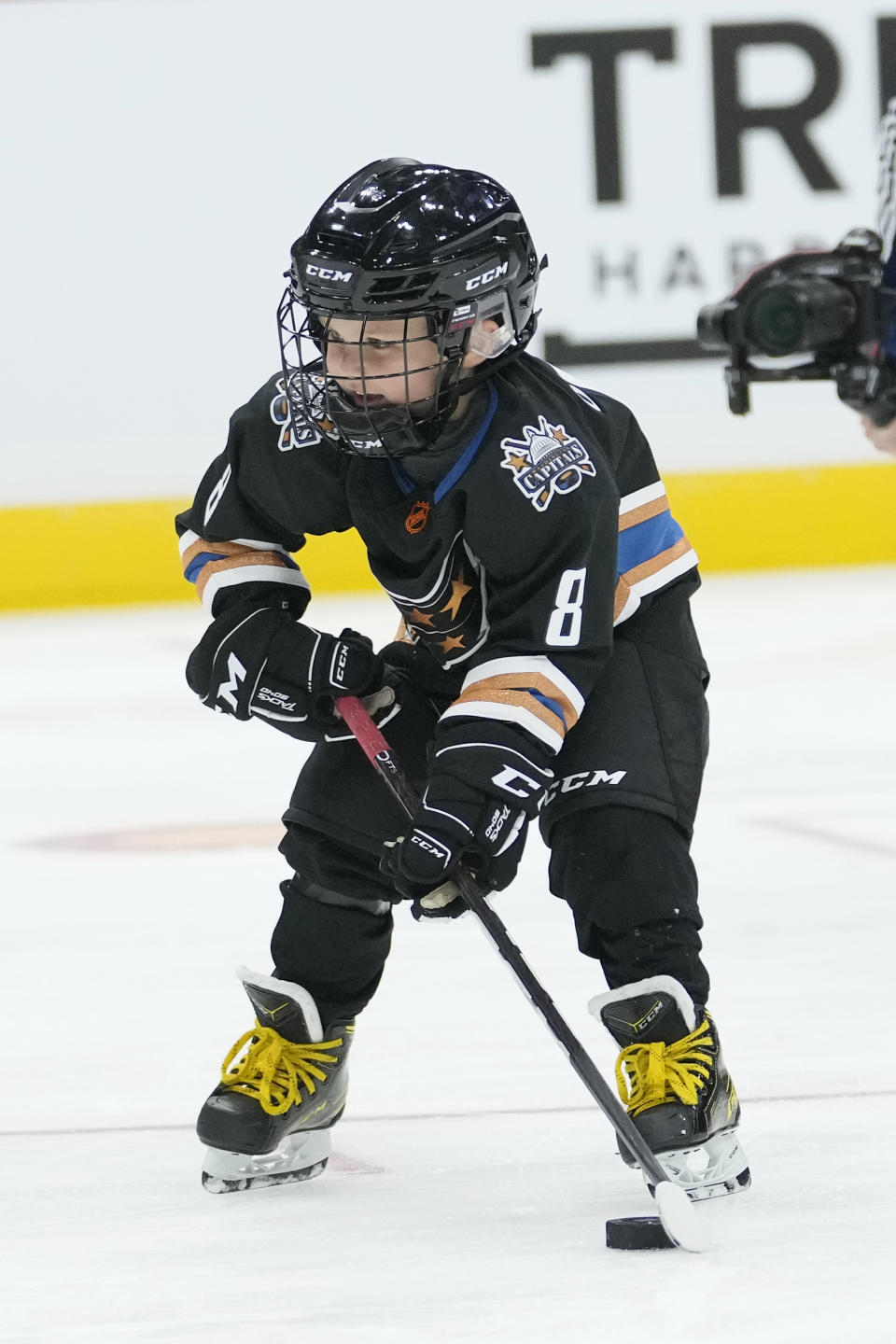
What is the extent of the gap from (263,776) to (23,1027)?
4.97 feet

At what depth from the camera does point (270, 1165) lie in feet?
5.74

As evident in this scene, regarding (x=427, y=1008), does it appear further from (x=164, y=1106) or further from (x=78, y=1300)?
(x=78, y=1300)

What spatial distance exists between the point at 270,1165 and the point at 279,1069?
0.08 m

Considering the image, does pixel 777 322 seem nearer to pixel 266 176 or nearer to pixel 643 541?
pixel 643 541

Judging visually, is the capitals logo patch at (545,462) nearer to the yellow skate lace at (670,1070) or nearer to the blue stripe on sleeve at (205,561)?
the blue stripe on sleeve at (205,561)

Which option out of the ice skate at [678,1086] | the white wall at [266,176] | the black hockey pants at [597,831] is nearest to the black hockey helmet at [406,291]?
the black hockey pants at [597,831]

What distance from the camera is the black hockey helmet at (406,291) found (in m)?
1.63

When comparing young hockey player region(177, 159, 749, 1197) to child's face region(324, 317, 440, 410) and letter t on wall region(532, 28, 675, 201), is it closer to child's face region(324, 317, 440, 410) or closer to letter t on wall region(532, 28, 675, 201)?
child's face region(324, 317, 440, 410)

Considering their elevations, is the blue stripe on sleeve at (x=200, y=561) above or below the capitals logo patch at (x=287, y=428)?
below

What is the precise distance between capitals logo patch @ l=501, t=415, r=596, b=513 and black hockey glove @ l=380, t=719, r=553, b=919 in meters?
0.18

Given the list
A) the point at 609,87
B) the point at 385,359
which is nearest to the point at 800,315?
the point at 385,359

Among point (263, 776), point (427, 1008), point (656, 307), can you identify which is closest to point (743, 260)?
point (656, 307)

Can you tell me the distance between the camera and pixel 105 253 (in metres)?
6.62

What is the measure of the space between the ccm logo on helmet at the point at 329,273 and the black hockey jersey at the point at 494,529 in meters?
0.12
